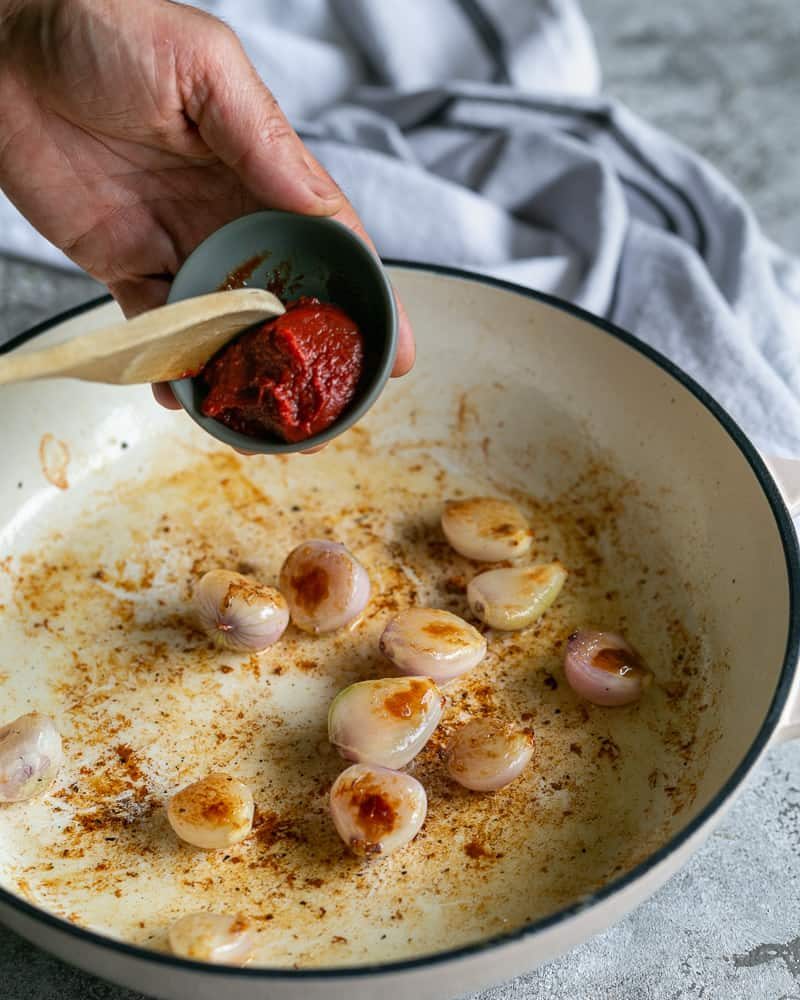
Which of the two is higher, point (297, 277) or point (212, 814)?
point (297, 277)

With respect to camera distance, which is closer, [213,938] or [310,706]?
[213,938]

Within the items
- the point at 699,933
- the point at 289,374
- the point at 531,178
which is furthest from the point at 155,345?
the point at 531,178

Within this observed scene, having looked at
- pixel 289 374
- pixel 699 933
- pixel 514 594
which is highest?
pixel 289 374

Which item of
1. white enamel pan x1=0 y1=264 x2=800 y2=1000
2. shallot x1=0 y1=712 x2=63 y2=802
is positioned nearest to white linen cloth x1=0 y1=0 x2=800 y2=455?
white enamel pan x1=0 y1=264 x2=800 y2=1000

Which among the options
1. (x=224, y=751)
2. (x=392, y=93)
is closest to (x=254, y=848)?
(x=224, y=751)

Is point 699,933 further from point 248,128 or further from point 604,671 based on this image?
point 248,128

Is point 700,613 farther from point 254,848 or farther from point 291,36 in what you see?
point 291,36

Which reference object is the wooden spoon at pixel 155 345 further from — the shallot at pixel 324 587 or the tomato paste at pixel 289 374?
the shallot at pixel 324 587
